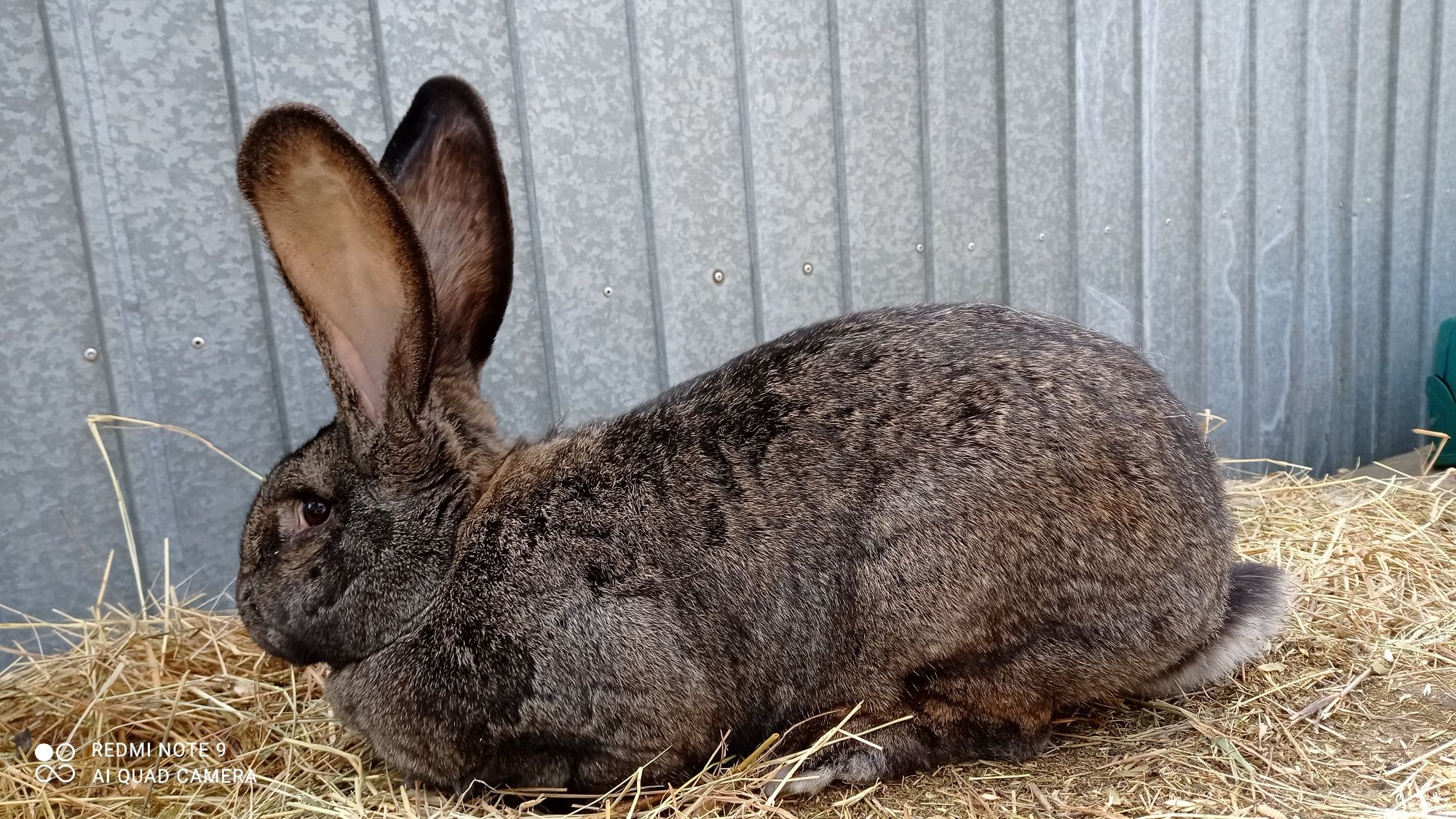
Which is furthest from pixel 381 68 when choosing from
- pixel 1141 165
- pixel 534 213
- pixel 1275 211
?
pixel 1275 211

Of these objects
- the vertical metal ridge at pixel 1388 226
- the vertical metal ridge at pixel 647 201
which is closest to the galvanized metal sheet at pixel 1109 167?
the vertical metal ridge at pixel 647 201

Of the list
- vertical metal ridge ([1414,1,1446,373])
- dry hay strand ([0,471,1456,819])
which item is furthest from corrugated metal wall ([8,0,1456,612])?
dry hay strand ([0,471,1456,819])

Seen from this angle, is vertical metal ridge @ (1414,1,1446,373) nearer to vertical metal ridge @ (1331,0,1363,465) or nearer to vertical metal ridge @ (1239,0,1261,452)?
vertical metal ridge @ (1331,0,1363,465)

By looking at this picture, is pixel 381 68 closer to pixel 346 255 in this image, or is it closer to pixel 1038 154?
pixel 346 255

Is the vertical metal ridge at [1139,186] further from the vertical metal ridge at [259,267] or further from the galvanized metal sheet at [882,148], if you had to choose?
the vertical metal ridge at [259,267]

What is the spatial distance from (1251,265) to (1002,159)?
198 centimetres

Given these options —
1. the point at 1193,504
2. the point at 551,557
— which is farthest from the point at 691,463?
the point at 1193,504

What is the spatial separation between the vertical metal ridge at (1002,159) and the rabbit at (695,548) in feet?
7.71

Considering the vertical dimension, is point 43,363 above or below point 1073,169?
below

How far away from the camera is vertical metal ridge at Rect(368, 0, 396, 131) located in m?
3.17

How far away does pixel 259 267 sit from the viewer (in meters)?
3.16

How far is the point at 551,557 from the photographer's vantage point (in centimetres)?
214

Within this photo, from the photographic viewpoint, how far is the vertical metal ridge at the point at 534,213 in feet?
11.0

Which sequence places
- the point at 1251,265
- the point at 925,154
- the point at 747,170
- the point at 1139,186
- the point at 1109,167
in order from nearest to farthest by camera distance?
the point at 747,170, the point at 925,154, the point at 1109,167, the point at 1139,186, the point at 1251,265
